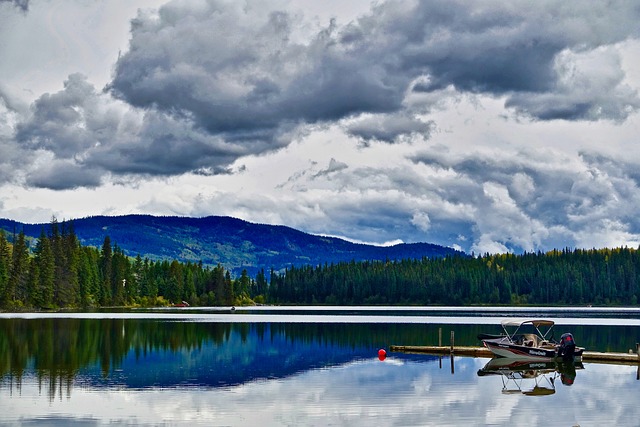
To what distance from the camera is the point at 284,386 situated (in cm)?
5753

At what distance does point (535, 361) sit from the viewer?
7881 cm

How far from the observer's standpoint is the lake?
45.2 meters

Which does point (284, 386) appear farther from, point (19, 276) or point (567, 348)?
point (19, 276)

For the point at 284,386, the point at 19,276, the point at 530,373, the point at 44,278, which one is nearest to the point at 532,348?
the point at 530,373

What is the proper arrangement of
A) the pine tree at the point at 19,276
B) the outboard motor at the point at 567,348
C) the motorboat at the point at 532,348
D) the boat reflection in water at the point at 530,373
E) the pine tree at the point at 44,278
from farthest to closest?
1. the pine tree at the point at 44,278
2. the pine tree at the point at 19,276
3. the motorboat at the point at 532,348
4. the outboard motor at the point at 567,348
5. the boat reflection in water at the point at 530,373

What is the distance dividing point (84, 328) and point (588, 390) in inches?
2971

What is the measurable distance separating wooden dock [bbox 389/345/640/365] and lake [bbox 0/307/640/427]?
3.33ft

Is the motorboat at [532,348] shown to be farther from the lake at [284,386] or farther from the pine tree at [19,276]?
the pine tree at [19,276]

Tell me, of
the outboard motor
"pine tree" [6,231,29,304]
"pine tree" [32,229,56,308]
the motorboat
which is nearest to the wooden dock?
the motorboat

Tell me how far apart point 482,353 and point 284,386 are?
102 ft

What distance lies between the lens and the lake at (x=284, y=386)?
148 feet

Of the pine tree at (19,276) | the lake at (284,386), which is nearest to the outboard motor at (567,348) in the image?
the lake at (284,386)

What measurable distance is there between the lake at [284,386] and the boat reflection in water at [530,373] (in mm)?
138

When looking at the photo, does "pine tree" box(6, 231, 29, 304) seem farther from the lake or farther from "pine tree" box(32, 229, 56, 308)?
the lake
